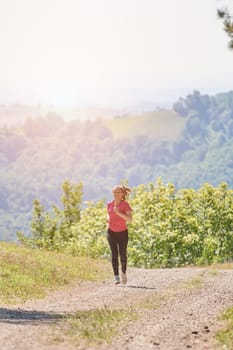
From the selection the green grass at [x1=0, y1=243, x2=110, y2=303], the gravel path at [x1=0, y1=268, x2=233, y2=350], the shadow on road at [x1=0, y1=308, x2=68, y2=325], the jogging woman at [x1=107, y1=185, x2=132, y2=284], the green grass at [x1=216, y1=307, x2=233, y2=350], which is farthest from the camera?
the green grass at [x1=0, y1=243, x2=110, y2=303]

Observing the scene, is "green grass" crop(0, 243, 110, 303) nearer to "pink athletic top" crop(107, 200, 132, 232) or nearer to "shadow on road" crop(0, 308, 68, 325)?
"shadow on road" crop(0, 308, 68, 325)

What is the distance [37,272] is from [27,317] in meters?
10.1

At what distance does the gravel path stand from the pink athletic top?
1.89 metres

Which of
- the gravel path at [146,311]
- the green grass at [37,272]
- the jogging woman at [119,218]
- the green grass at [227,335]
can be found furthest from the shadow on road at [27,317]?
the jogging woman at [119,218]

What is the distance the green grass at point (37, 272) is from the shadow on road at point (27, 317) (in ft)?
9.59

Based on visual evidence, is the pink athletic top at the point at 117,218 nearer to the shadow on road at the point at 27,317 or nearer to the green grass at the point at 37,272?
the green grass at the point at 37,272

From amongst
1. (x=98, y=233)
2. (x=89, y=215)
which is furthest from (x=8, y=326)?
(x=89, y=215)

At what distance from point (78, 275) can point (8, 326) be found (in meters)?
12.3

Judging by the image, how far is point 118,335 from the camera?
1345cm

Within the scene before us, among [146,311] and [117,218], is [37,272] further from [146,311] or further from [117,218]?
[146,311]

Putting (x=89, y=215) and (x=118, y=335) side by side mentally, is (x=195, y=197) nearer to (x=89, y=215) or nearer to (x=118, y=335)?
(x=89, y=215)

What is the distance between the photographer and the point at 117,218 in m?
22.5

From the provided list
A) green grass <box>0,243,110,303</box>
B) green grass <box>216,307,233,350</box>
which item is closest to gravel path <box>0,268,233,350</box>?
green grass <box>216,307,233,350</box>

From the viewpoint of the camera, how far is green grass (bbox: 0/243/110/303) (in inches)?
898
